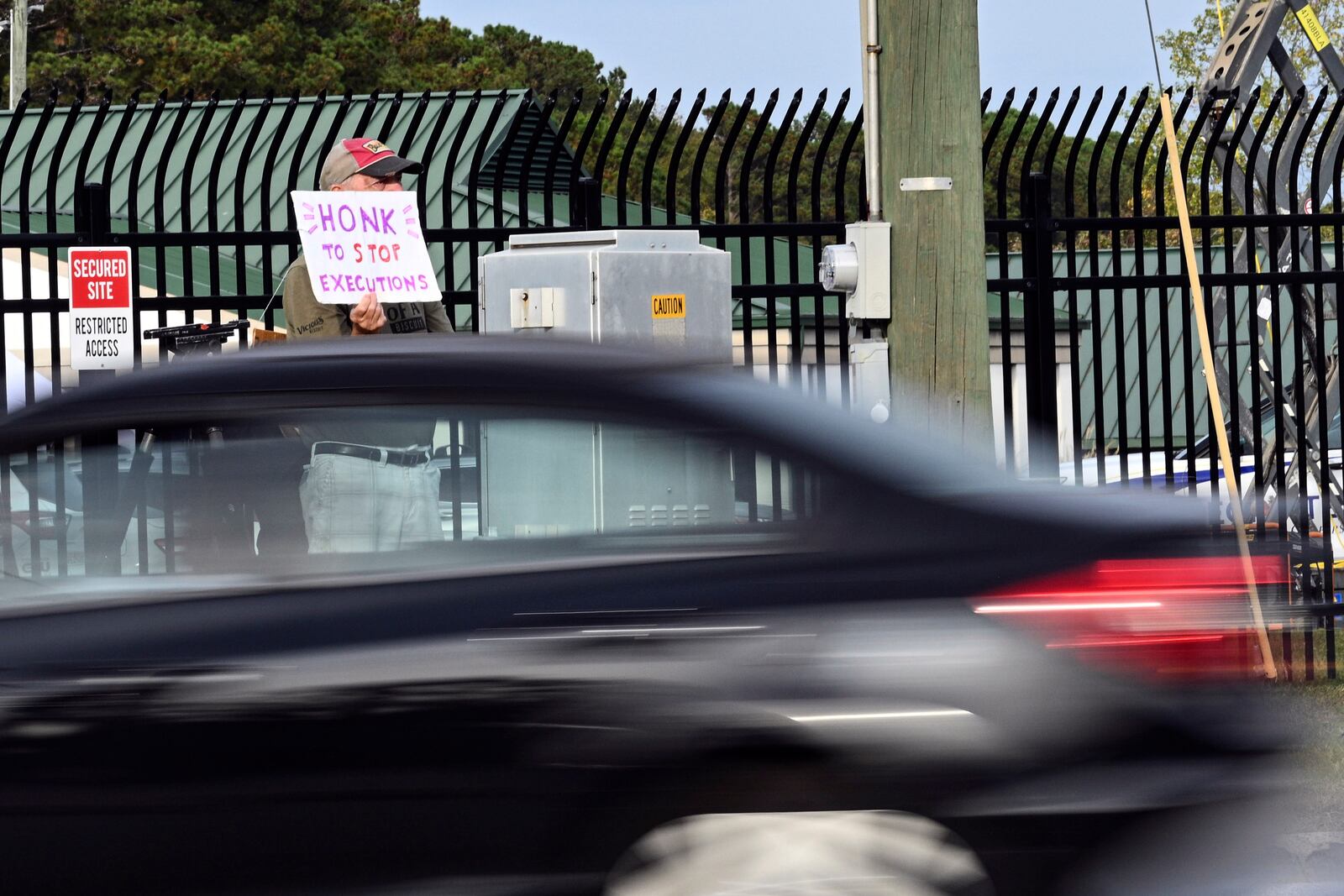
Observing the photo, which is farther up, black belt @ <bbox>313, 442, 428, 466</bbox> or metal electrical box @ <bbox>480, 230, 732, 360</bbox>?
metal electrical box @ <bbox>480, 230, 732, 360</bbox>

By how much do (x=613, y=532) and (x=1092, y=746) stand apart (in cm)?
94

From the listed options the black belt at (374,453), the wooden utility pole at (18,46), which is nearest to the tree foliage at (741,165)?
the black belt at (374,453)

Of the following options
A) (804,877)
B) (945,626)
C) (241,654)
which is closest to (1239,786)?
(945,626)

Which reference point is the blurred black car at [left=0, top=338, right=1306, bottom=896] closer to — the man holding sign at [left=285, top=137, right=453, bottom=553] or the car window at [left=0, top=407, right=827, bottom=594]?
the car window at [left=0, top=407, right=827, bottom=594]

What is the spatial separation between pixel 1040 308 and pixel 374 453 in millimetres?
5026

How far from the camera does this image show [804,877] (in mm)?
2904

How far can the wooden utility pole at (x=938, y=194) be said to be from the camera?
19.0ft

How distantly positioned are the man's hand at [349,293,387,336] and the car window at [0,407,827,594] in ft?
9.29

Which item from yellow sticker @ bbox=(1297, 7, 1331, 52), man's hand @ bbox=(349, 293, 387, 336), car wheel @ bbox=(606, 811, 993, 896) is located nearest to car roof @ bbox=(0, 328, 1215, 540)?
car wheel @ bbox=(606, 811, 993, 896)

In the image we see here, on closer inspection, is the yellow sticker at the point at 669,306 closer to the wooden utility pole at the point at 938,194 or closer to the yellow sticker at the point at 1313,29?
the wooden utility pole at the point at 938,194

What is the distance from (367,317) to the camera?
606 cm

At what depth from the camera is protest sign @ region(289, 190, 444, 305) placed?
6105 mm

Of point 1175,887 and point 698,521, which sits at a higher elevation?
point 698,521

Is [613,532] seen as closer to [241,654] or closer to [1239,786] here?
[241,654]
